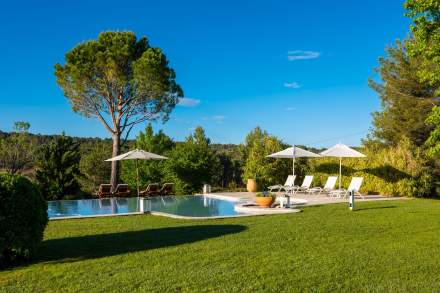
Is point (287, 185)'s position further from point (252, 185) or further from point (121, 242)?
point (121, 242)

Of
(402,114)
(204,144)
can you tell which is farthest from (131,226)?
(402,114)

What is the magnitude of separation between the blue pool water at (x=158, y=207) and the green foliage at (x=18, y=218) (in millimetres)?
6533

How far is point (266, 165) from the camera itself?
20781 mm

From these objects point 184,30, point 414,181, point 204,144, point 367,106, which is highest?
point 184,30

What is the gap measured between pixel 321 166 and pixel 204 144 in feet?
18.9

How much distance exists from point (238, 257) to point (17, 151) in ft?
76.1

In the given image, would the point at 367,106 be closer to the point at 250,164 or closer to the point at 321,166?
the point at 321,166

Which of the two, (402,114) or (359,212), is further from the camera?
(402,114)

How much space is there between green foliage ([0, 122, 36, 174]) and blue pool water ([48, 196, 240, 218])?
10002mm

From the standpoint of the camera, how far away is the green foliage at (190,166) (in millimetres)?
20312

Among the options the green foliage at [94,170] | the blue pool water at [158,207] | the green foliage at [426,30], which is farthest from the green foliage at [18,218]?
the green foliage at [94,170]

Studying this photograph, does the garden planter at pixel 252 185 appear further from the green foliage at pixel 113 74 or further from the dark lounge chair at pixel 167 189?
the green foliage at pixel 113 74

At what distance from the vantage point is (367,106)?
2895 cm

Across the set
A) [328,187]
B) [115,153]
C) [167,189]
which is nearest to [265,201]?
[328,187]
